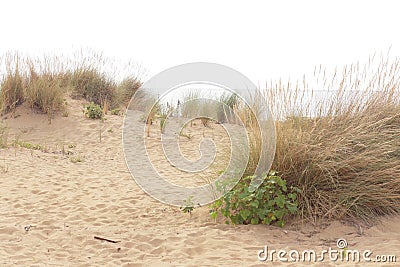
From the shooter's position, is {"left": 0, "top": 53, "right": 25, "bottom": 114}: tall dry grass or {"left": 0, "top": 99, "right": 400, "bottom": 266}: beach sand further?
{"left": 0, "top": 53, "right": 25, "bottom": 114}: tall dry grass

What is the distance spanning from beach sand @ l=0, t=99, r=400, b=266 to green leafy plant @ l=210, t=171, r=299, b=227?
11cm

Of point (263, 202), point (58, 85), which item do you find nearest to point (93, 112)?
point (58, 85)

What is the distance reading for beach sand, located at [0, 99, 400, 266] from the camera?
3432 millimetres

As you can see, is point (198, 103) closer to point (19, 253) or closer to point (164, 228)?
point (164, 228)

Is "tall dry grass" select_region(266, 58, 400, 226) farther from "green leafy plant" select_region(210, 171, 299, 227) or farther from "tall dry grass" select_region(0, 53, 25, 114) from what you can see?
"tall dry grass" select_region(0, 53, 25, 114)

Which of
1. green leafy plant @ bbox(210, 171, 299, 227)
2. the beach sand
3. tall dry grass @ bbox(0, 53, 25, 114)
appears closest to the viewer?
the beach sand

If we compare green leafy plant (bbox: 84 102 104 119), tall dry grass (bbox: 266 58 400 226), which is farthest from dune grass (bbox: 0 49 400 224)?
green leafy plant (bbox: 84 102 104 119)

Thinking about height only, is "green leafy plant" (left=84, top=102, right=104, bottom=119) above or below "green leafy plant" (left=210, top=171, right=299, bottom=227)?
above

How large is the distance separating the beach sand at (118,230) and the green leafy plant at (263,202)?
109 mm

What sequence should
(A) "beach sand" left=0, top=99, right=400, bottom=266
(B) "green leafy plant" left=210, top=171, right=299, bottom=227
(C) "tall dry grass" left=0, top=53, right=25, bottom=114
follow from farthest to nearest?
(C) "tall dry grass" left=0, top=53, right=25, bottom=114 < (B) "green leafy plant" left=210, top=171, right=299, bottom=227 < (A) "beach sand" left=0, top=99, right=400, bottom=266

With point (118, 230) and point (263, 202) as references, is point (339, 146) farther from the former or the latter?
point (118, 230)

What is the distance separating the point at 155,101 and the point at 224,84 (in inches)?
252

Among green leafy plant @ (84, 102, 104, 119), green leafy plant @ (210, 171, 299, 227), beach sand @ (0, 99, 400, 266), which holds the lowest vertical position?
beach sand @ (0, 99, 400, 266)

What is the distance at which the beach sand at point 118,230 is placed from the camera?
3432 millimetres
